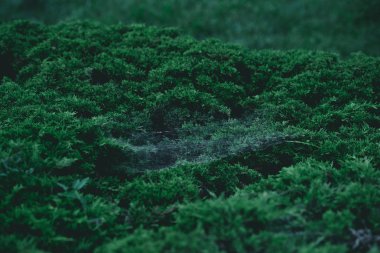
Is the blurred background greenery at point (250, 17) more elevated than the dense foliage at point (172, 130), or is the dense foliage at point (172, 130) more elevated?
the blurred background greenery at point (250, 17)

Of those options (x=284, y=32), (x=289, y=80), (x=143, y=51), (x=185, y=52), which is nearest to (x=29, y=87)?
(x=143, y=51)

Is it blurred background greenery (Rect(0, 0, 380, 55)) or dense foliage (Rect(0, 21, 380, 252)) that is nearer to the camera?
dense foliage (Rect(0, 21, 380, 252))

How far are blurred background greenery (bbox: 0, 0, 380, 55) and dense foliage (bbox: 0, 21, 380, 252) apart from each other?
5248 mm

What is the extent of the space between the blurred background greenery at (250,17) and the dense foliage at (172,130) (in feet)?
17.2

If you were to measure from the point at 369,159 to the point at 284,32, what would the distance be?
8285mm

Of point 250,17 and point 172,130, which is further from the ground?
point 250,17

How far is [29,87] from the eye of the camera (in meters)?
4.95

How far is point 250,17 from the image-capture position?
473 inches

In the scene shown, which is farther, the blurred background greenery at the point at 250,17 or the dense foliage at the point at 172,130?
the blurred background greenery at the point at 250,17

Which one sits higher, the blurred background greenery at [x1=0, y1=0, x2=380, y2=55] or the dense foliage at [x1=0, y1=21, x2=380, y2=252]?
the blurred background greenery at [x1=0, y1=0, x2=380, y2=55]

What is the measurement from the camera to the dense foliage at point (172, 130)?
9.96 ft

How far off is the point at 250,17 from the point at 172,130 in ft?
27.8

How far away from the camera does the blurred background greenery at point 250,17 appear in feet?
36.2

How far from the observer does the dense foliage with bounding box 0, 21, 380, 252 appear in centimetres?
304
